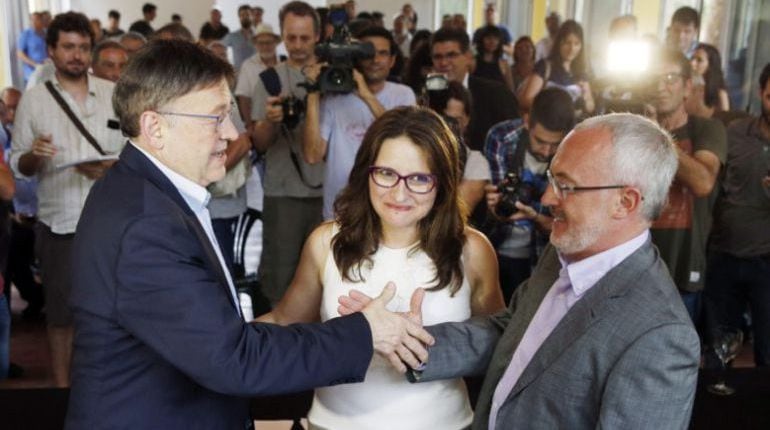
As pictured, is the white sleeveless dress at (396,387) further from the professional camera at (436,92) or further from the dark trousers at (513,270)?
the professional camera at (436,92)

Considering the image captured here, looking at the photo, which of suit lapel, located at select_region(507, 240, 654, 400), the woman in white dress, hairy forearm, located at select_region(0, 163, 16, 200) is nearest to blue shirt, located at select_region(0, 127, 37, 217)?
hairy forearm, located at select_region(0, 163, 16, 200)

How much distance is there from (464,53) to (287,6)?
39.9 inches

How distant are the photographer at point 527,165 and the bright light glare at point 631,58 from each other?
0.26 m

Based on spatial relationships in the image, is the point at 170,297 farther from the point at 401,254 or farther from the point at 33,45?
the point at 33,45

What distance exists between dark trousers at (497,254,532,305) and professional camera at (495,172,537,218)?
0.38m

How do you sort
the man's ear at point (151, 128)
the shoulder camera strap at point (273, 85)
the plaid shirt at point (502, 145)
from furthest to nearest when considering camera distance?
the shoulder camera strap at point (273, 85)
the plaid shirt at point (502, 145)
the man's ear at point (151, 128)

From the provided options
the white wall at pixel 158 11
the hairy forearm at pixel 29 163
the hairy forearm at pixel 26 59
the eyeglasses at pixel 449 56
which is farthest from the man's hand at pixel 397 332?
the white wall at pixel 158 11

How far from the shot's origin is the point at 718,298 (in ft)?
10.8

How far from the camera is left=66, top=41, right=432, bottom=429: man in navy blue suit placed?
1288mm

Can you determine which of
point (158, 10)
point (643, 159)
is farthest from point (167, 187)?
point (158, 10)

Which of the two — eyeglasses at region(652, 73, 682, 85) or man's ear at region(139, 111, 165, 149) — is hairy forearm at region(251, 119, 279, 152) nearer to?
eyeglasses at region(652, 73, 682, 85)

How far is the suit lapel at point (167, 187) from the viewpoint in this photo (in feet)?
4.53

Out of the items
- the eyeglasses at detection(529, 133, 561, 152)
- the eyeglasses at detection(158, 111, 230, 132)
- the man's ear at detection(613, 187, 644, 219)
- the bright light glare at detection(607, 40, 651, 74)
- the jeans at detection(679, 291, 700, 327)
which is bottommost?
the jeans at detection(679, 291, 700, 327)

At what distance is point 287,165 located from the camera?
3.74 metres
